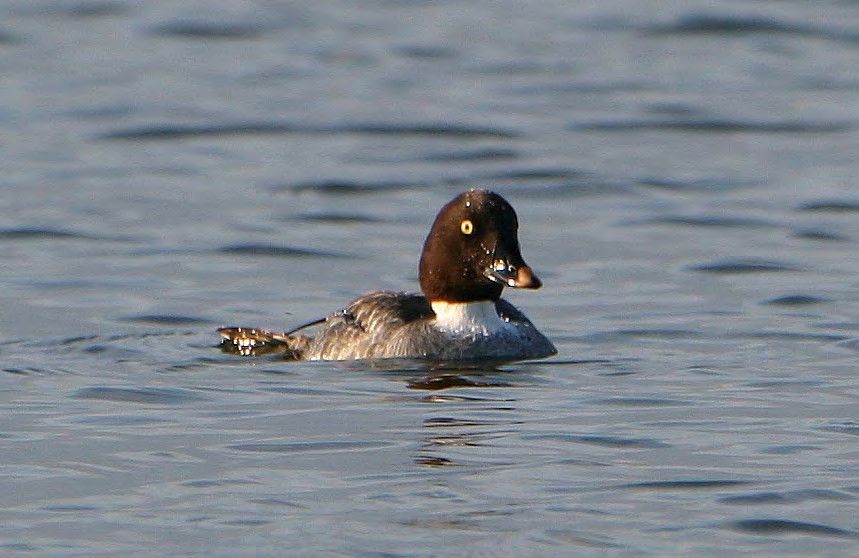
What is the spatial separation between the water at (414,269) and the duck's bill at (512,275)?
0.57 meters

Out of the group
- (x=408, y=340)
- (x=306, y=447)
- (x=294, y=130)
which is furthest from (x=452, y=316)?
(x=294, y=130)

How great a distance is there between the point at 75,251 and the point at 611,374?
6.44 metres

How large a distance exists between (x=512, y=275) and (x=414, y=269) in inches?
160

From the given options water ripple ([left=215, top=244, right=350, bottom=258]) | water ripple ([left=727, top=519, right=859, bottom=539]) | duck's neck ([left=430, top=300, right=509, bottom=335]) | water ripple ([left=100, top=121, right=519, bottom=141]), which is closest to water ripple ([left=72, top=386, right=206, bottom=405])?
duck's neck ([left=430, top=300, right=509, bottom=335])

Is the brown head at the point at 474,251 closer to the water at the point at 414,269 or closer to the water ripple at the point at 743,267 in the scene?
the water at the point at 414,269

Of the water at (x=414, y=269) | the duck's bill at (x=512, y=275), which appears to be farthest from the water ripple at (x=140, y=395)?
the duck's bill at (x=512, y=275)

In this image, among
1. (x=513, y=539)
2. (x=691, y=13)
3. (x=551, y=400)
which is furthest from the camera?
(x=691, y=13)

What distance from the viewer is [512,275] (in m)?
13.1

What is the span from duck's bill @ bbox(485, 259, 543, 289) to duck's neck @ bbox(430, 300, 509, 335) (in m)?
0.35

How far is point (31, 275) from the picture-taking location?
16.6 m

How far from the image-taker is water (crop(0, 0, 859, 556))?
9.35 m

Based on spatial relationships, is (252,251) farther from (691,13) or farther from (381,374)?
(691,13)

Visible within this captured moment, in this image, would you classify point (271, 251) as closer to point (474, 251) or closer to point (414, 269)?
point (414, 269)

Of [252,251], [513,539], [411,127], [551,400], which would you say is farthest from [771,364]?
[411,127]
